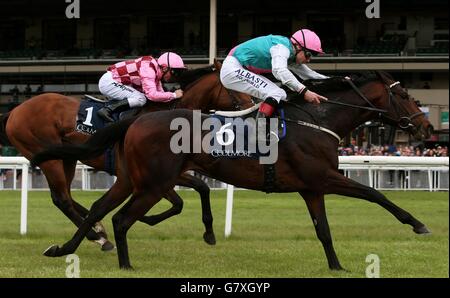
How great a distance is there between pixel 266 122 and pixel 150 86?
120cm

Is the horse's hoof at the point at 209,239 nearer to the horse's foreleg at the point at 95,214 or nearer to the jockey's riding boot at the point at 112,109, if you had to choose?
the horse's foreleg at the point at 95,214

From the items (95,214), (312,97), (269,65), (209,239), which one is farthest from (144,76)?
(312,97)

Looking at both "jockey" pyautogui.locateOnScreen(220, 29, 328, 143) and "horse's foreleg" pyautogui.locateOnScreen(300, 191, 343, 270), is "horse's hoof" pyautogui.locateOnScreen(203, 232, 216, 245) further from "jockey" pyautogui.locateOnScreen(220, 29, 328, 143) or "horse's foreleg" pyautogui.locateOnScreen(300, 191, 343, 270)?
"jockey" pyautogui.locateOnScreen(220, 29, 328, 143)

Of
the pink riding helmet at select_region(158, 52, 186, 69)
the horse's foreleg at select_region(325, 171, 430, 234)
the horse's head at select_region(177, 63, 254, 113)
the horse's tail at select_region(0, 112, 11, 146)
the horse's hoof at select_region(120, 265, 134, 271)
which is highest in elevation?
the pink riding helmet at select_region(158, 52, 186, 69)

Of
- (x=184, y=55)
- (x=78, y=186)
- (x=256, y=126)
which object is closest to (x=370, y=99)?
(x=256, y=126)

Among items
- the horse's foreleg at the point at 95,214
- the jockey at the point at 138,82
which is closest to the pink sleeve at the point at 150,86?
the jockey at the point at 138,82

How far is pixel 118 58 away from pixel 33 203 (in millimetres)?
15140

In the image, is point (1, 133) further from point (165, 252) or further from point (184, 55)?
point (184, 55)

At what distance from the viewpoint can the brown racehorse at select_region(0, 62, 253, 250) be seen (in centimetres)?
509

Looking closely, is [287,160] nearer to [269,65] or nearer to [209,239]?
[269,65]

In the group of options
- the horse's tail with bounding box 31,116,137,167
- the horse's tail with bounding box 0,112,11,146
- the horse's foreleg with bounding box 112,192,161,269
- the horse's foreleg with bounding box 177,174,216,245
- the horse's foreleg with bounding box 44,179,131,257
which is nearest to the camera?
the horse's foreleg with bounding box 112,192,161,269

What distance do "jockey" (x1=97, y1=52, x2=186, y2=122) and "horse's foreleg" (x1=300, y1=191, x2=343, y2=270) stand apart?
141 cm

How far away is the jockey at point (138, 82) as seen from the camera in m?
4.98

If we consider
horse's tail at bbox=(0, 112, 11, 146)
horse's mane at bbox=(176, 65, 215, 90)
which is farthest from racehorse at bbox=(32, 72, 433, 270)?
horse's tail at bbox=(0, 112, 11, 146)
